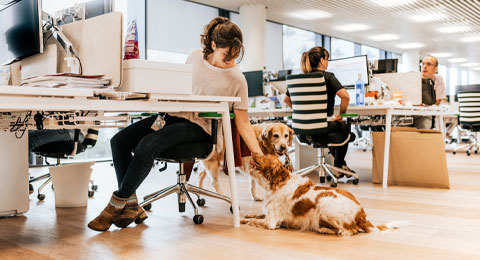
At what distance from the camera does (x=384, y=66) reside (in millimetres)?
4625

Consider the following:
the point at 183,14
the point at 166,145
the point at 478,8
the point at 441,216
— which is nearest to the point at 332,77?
the point at 441,216

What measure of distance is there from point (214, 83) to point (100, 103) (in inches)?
31.1

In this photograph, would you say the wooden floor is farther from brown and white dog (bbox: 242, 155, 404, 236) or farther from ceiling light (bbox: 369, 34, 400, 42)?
ceiling light (bbox: 369, 34, 400, 42)

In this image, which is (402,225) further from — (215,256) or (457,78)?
(457,78)

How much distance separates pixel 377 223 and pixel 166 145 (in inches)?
47.4

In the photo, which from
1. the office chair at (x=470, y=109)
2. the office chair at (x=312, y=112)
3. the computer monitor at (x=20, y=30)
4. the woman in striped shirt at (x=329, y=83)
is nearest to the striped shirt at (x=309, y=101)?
the office chair at (x=312, y=112)

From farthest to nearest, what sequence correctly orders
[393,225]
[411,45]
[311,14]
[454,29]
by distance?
[411,45] → [454,29] → [311,14] → [393,225]

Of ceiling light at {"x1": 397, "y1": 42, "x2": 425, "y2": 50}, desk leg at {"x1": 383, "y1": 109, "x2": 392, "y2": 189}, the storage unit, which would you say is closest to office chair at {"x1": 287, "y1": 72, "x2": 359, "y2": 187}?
desk leg at {"x1": 383, "y1": 109, "x2": 392, "y2": 189}

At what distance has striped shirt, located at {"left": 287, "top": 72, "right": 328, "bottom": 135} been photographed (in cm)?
354

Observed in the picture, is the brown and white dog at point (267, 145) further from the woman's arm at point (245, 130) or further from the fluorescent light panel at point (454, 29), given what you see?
the fluorescent light panel at point (454, 29)

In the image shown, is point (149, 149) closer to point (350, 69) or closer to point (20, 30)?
point (20, 30)

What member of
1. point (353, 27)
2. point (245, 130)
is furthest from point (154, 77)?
point (353, 27)

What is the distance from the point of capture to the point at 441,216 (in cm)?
248

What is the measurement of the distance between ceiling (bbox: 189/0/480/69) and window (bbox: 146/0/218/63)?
463 millimetres
